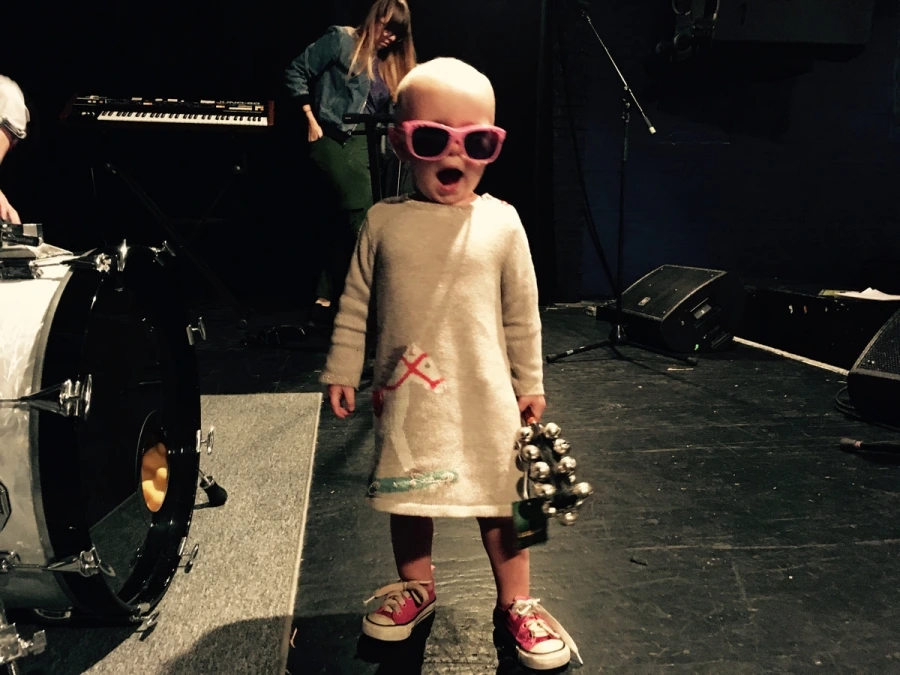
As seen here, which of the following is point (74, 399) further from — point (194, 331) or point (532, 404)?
point (532, 404)

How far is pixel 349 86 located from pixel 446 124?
6.33ft

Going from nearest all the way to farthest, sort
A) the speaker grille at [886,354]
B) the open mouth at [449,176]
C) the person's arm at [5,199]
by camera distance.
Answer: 1. the open mouth at [449,176]
2. the person's arm at [5,199]
3. the speaker grille at [886,354]

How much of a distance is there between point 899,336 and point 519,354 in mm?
1776

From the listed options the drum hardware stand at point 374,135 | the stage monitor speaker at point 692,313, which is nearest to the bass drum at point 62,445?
the drum hardware stand at point 374,135

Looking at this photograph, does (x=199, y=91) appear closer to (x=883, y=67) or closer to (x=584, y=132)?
(x=584, y=132)

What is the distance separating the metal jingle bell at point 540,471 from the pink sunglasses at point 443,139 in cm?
43

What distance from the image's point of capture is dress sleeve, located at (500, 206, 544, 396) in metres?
0.94

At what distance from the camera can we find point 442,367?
904mm

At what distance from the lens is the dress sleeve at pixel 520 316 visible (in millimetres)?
942

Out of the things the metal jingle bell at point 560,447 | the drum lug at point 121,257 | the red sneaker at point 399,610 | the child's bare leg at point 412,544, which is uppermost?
the drum lug at point 121,257

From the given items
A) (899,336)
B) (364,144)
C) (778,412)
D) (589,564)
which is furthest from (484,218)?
(364,144)

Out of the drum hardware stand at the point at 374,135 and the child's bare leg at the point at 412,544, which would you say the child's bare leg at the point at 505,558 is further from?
the drum hardware stand at the point at 374,135

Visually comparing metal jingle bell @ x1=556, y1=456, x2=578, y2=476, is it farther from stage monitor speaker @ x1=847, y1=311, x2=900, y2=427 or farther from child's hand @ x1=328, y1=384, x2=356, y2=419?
stage monitor speaker @ x1=847, y1=311, x2=900, y2=427

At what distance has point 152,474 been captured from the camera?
1.31 metres
